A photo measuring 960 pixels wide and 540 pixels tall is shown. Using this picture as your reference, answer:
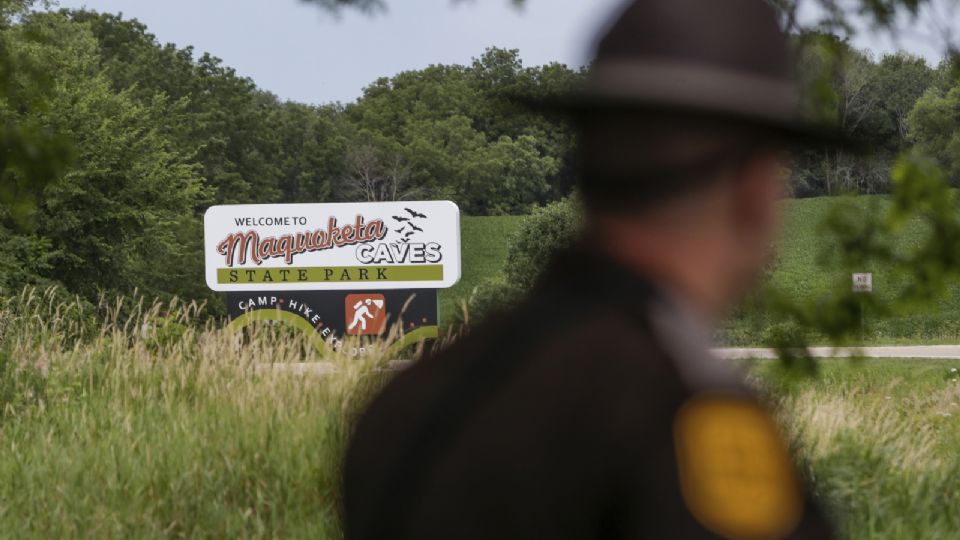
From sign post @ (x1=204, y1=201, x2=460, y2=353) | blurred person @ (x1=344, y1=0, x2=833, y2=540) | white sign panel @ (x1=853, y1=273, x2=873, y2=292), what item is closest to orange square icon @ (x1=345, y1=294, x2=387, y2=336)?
sign post @ (x1=204, y1=201, x2=460, y2=353)

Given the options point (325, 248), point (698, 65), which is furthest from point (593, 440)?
point (325, 248)

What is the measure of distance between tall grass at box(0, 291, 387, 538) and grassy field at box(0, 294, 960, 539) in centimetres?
1

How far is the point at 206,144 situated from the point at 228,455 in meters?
38.7

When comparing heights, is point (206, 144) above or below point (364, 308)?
above

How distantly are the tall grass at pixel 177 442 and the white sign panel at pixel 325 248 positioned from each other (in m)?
12.4

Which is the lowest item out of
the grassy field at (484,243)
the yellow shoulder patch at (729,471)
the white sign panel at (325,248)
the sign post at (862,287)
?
the yellow shoulder patch at (729,471)

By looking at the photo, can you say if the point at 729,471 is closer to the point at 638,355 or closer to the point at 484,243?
the point at 638,355

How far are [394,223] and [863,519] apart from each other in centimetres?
1646

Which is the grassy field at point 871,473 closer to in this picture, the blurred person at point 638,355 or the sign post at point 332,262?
the blurred person at point 638,355

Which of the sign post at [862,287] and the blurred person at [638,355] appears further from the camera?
the sign post at [862,287]

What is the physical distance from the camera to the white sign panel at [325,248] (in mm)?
20938

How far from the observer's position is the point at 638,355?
0.91m

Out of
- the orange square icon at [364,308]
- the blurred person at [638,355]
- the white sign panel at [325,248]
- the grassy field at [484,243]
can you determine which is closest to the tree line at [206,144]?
the blurred person at [638,355]

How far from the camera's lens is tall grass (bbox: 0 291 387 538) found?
5328mm
